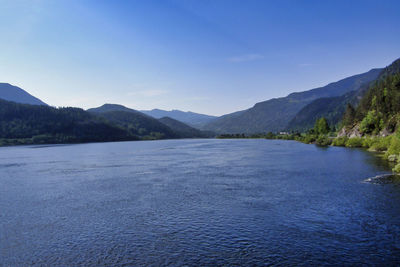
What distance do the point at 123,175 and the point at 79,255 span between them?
40062 millimetres

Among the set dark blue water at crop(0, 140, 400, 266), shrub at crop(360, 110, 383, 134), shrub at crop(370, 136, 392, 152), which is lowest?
dark blue water at crop(0, 140, 400, 266)

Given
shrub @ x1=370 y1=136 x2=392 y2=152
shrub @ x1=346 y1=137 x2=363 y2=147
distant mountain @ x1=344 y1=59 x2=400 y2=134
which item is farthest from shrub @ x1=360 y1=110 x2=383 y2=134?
shrub @ x1=370 y1=136 x2=392 y2=152

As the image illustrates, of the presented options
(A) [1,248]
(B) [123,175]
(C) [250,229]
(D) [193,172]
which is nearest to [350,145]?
(D) [193,172]

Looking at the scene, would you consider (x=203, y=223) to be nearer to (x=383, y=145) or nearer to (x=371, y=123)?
(x=383, y=145)

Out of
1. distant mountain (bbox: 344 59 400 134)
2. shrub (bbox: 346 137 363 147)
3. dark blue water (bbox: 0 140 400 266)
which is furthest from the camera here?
shrub (bbox: 346 137 363 147)

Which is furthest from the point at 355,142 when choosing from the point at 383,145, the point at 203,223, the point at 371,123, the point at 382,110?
the point at 203,223

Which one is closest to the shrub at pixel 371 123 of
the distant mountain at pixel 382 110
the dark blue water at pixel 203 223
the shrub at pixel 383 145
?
the distant mountain at pixel 382 110

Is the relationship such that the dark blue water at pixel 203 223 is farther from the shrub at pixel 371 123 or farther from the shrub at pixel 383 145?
the shrub at pixel 371 123

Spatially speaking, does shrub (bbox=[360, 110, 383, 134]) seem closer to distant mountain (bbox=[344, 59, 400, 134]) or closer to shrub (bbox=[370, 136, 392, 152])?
distant mountain (bbox=[344, 59, 400, 134])

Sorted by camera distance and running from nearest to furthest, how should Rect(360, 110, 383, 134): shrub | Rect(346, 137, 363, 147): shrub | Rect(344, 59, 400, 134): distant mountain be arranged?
Rect(344, 59, 400, 134): distant mountain < Rect(346, 137, 363, 147): shrub < Rect(360, 110, 383, 134): shrub

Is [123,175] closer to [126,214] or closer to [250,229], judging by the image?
[126,214]

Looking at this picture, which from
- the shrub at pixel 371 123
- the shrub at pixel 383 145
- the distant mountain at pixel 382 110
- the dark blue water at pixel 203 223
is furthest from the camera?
the shrub at pixel 371 123

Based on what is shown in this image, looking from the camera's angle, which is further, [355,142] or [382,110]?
[382,110]

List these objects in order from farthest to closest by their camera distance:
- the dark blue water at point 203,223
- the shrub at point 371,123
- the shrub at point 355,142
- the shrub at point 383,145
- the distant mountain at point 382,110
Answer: the shrub at point 371,123 → the shrub at point 355,142 → the distant mountain at point 382,110 → the shrub at point 383,145 → the dark blue water at point 203,223
